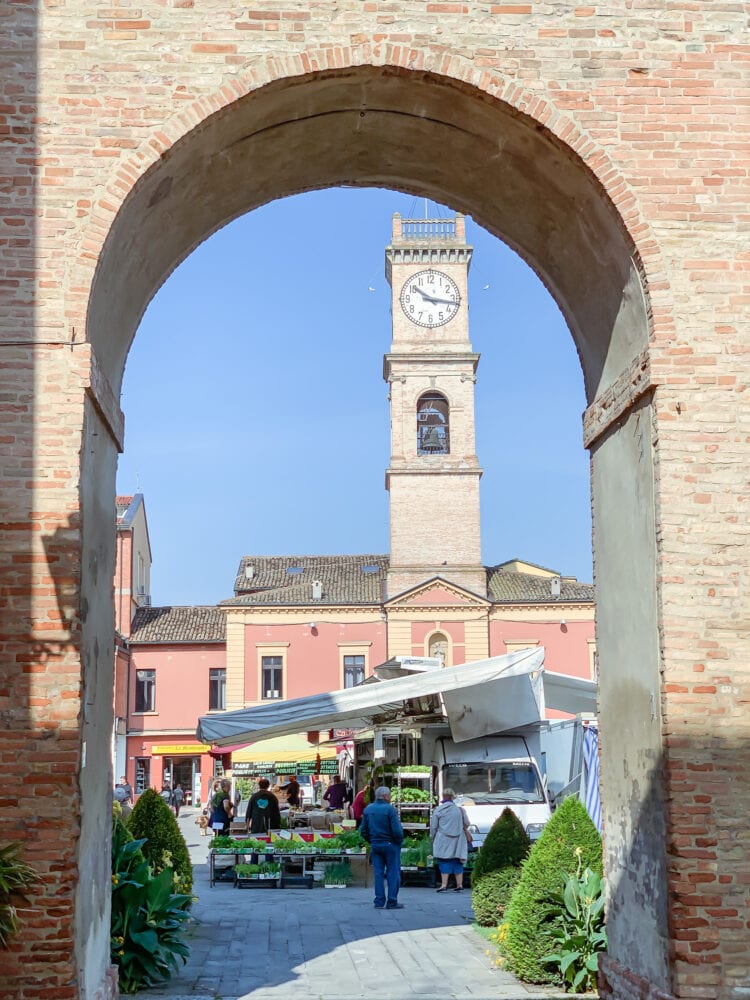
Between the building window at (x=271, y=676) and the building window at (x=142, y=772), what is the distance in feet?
18.8

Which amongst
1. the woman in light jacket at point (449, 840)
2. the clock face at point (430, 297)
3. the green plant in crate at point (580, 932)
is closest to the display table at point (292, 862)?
the woman in light jacket at point (449, 840)

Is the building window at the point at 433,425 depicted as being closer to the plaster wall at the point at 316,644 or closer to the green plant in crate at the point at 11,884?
the plaster wall at the point at 316,644

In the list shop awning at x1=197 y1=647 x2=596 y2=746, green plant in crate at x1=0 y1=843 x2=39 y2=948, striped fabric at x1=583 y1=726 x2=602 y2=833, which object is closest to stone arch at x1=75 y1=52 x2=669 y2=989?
green plant in crate at x1=0 y1=843 x2=39 y2=948

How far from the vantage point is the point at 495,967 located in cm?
1001

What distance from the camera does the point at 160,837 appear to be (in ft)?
38.0

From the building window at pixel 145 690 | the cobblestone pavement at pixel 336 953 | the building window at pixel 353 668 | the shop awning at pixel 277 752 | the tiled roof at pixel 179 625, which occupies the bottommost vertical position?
the cobblestone pavement at pixel 336 953

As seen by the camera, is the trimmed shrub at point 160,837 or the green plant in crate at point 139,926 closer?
the green plant in crate at point 139,926

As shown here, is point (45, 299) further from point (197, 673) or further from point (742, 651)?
point (197, 673)

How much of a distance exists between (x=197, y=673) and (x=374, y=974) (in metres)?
41.7

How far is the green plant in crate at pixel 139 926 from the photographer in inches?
357

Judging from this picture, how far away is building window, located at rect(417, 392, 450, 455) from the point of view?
49.1m

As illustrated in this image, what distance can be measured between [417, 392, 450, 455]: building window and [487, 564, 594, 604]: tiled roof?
6.11 meters

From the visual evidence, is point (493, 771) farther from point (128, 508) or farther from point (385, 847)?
point (128, 508)

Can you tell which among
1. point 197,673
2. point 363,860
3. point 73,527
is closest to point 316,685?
point 197,673
